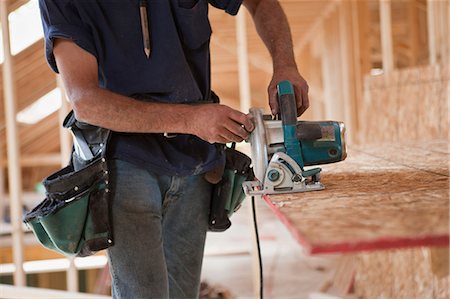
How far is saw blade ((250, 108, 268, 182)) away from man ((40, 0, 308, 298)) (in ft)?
0.09

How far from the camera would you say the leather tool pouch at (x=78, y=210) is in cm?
160

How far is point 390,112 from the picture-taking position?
390 centimetres

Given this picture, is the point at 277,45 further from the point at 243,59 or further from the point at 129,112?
the point at 243,59

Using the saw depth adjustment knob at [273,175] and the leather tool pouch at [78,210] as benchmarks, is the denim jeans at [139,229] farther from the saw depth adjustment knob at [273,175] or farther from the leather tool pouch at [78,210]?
the saw depth adjustment knob at [273,175]

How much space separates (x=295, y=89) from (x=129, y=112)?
445mm

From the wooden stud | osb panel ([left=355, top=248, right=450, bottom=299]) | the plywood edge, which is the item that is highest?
the plywood edge

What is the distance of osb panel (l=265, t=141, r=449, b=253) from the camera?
3.04ft

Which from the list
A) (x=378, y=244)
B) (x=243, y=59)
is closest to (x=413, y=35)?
(x=243, y=59)

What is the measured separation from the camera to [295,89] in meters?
1.64

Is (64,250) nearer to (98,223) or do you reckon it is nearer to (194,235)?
(98,223)

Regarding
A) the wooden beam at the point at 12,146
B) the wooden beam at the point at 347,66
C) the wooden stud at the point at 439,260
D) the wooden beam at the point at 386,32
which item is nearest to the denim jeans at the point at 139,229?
the wooden stud at the point at 439,260

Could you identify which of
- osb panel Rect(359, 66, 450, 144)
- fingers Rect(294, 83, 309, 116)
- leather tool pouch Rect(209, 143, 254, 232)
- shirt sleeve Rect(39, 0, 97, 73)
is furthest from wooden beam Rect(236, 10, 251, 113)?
shirt sleeve Rect(39, 0, 97, 73)

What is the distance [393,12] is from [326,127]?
9176mm

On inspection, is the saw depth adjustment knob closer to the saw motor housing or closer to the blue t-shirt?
the saw motor housing
